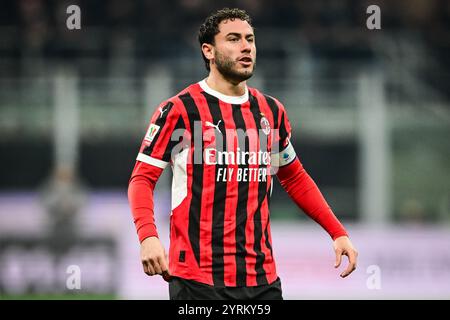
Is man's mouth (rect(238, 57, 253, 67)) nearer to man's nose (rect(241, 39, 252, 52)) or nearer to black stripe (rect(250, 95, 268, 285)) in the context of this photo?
man's nose (rect(241, 39, 252, 52))

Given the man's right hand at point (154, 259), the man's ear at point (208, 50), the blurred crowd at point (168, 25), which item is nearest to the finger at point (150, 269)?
the man's right hand at point (154, 259)

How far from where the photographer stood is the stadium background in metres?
10.9

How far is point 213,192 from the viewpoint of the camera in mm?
4082

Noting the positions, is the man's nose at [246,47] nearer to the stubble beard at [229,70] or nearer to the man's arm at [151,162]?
the stubble beard at [229,70]

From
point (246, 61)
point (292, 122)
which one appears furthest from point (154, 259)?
point (292, 122)

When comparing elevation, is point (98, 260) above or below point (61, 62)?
below

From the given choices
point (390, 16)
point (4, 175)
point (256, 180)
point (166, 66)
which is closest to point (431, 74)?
point (390, 16)

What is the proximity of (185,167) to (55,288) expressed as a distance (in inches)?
276

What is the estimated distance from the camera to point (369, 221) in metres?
12.1

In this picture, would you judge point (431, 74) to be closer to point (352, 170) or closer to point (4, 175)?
point (352, 170)

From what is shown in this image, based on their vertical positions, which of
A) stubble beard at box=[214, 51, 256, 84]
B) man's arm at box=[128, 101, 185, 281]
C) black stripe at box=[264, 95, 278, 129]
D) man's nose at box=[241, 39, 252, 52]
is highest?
man's nose at box=[241, 39, 252, 52]

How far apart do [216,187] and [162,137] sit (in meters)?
0.32

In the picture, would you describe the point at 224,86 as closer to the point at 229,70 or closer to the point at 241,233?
the point at 229,70

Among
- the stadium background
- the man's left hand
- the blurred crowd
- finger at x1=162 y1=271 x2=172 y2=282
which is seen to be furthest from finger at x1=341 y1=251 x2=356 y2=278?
the blurred crowd
